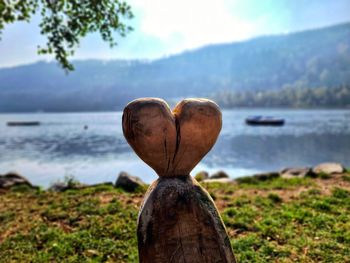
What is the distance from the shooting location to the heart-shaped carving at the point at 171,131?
2846mm

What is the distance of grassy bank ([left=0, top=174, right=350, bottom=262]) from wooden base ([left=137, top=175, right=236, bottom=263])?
2735 mm

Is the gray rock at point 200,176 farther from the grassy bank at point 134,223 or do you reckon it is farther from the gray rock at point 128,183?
the gray rock at point 128,183

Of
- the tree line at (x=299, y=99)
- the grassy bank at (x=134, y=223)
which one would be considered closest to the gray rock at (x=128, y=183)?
the grassy bank at (x=134, y=223)

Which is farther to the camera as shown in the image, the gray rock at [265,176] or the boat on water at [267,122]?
the boat on water at [267,122]

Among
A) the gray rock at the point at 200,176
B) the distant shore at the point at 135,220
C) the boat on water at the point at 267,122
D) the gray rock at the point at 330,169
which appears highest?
the distant shore at the point at 135,220

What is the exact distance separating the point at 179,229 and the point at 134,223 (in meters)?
4.30

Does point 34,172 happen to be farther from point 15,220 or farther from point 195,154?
point 195,154

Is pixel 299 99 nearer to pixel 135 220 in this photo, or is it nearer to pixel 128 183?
pixel 128 183

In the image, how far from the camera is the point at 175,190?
2.96 m

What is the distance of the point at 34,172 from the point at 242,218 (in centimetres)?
1760

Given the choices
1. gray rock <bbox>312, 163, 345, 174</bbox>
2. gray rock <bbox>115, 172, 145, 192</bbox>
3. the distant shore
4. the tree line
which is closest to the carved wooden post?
the distant shore

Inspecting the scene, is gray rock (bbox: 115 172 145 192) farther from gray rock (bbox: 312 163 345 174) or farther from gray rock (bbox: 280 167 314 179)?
gray rock (bbox: 312 163 345 174)

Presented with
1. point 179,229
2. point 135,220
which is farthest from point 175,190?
point 135,220

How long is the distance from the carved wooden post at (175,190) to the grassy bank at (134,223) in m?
2.77
